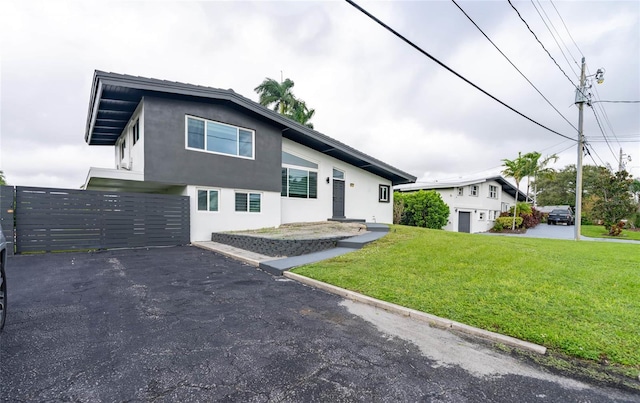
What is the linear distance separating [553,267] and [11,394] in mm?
8446

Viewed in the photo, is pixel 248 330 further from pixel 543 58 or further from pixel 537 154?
pixel 537 154

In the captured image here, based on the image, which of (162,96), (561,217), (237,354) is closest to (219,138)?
(162,96)

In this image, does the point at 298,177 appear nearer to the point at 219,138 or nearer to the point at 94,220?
the point at 219,138

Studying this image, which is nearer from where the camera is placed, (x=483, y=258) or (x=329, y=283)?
(x=329, y=283)

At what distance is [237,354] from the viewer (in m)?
2.66

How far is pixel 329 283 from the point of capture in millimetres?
5195

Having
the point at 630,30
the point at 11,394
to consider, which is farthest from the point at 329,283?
the point at 630,30

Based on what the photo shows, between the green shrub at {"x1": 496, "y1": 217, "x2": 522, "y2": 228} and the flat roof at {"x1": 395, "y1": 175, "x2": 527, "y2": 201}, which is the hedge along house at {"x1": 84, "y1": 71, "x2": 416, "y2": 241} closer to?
the flat roof at {"x1": 395, "y1": 175, "x2": 527, "y2": 201}

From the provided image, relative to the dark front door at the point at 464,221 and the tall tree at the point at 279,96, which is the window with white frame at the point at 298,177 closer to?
the tall tree at the point at 279,96

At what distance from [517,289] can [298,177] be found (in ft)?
34.9

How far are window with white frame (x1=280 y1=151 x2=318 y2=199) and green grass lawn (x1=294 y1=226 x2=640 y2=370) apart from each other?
22.1 ft

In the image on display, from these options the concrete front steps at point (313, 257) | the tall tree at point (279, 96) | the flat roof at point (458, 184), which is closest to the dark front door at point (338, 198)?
the concrete front steps at point (313, 257)

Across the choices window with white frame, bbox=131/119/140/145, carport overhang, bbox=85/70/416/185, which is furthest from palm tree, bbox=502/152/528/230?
window with white frame, bbox=131/119/140/145

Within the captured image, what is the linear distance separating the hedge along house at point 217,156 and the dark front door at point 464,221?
11.7 m
